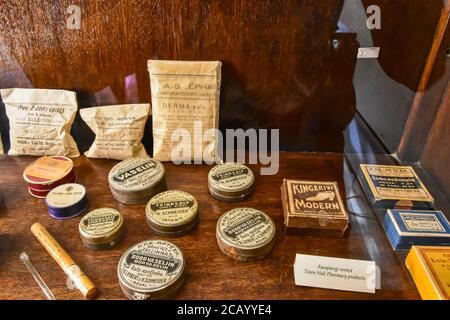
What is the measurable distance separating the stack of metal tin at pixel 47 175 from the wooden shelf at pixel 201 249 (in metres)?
0.03

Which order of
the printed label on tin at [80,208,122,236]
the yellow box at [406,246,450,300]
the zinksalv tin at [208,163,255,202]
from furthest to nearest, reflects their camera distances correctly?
the zinksalv tin at [208,163,255,202]
the printed label on tin at [80,208,122,236]
the yellow box at [406,246,450,300]

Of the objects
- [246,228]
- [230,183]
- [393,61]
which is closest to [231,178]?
[230,183]

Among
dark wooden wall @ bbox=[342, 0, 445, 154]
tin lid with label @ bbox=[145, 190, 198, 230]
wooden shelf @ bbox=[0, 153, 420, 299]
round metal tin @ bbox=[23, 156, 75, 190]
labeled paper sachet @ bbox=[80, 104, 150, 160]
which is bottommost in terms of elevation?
wooden shelf @ bbox=[0, 153, 420, 299]

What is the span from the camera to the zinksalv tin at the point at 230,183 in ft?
2.51

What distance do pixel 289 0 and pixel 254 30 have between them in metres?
0.10

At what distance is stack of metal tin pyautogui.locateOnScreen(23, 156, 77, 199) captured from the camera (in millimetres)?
772

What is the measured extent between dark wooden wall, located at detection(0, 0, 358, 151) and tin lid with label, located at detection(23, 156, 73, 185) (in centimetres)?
14

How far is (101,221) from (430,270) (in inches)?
24.5

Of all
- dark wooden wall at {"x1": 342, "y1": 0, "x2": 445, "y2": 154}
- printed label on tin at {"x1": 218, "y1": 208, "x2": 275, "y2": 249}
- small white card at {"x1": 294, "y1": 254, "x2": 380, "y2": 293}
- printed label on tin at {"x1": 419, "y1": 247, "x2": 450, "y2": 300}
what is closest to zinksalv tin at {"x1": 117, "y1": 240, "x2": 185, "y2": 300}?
printed label on tin at {"x1": 218, "y1": 208, "x2": 275, "y2": 249}

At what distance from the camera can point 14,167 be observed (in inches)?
34.8

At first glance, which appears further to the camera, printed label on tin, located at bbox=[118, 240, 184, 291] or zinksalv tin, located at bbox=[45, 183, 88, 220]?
zinksalv tin, located at bbox=[45, 183, 88, 220]

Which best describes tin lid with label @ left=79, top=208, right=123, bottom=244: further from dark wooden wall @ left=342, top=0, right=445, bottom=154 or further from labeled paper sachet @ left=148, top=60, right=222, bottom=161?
dark wooden wall @ left=342, top=0, right=445, bottom=154

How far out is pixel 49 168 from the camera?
0.81m

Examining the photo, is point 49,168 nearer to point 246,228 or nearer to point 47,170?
point 47,170
